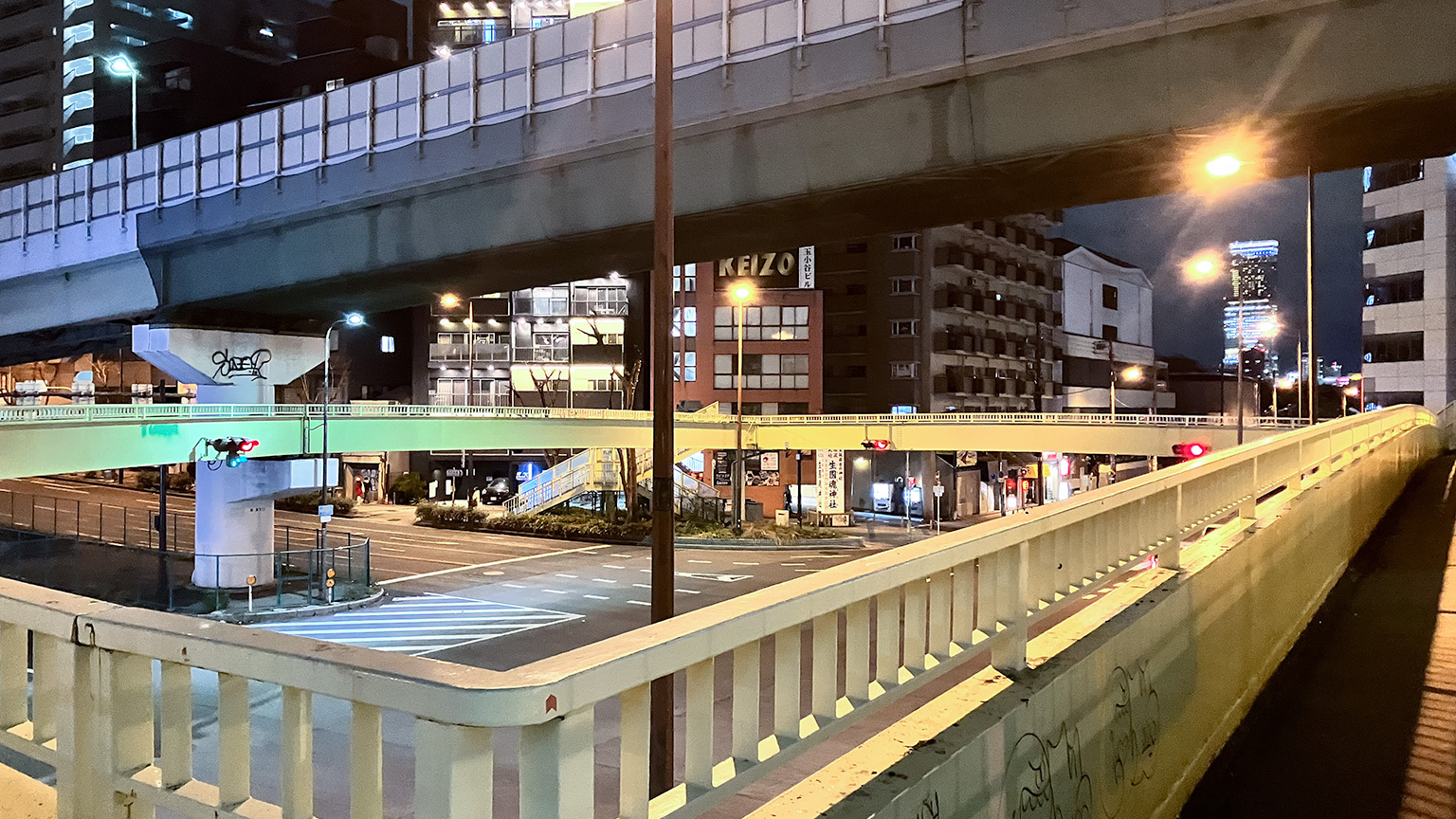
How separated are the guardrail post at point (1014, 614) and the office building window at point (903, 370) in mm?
65531

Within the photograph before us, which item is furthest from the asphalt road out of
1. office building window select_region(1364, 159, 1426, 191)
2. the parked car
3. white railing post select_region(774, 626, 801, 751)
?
office building window select_region(1364, 159, 1426, 191)

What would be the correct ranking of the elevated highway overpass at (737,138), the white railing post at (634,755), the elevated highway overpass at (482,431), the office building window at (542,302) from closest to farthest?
the white railing post at (634,755) → the elevated highway overpass at (737,138) → the elevated highway overpass at (482,431) → the office building window at (542,302)

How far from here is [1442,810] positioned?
7.61 metres

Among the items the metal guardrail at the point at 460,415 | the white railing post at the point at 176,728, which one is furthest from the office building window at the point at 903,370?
the white railing post at the point at 176,728

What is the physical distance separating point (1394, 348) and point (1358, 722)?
73817mm

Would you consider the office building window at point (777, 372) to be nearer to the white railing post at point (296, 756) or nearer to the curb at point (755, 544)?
the curb at point (755, 544)

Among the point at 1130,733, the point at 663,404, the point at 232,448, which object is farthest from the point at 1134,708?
the point at 232,448

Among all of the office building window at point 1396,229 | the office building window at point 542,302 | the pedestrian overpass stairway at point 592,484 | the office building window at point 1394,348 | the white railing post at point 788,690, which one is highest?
the office building window at point 1396,229

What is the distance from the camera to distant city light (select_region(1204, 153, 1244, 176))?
1460 cm

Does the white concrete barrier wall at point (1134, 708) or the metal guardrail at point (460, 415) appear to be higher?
the metal guardrail at point (460, 415)

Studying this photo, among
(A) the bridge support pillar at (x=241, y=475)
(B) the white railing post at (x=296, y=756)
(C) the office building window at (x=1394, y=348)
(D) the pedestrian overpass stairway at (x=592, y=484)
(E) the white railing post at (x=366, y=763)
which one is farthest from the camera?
(C) the office building window at (x=1394, y=348)

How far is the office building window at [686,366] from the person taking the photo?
67.4m

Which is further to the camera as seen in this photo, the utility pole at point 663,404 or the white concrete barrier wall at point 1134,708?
the utility pole at point 663,404

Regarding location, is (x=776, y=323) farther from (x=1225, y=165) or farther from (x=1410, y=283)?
(x=1225, y=165)
